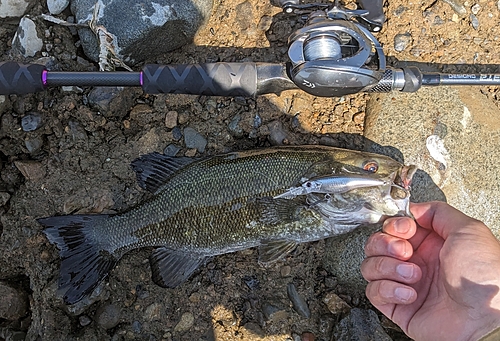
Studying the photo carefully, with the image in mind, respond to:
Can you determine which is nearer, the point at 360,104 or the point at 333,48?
the point at 333,48

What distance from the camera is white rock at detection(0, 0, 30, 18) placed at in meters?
4.18

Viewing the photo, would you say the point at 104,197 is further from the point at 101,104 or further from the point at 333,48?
the point at 333,48

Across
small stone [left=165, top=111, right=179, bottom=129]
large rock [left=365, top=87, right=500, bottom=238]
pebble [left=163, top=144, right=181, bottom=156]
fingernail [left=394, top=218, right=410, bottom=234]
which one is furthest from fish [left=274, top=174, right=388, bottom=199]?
small stone [left=165, top=111, right=179, bottom=129]

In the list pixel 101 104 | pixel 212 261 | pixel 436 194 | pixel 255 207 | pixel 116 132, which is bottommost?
pixel 212 261

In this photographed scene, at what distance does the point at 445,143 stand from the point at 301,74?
1573 mm

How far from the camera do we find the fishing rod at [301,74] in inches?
132

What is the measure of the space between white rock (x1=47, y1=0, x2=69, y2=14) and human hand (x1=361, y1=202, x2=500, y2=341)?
3.49m

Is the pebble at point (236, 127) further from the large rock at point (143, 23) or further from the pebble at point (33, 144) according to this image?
the pebble at point (33, 144)

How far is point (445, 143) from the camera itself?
402 cm

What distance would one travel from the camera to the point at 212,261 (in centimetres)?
408

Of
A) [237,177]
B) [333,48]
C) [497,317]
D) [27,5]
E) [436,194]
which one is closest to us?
[497,317]

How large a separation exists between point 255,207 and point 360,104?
1.49 metres

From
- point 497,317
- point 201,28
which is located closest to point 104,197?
point 201,28

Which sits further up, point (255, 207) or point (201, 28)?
point (201, 28)
